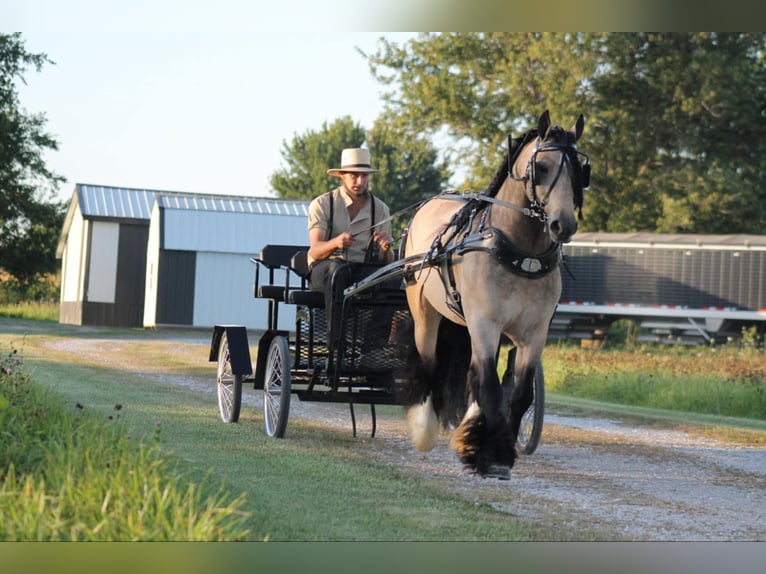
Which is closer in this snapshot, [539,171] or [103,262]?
[539,171]

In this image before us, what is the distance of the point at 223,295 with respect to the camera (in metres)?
30.7

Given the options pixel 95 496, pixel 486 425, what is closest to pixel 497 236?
pixel 486 425

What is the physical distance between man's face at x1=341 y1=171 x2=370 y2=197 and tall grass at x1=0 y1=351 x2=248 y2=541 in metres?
2.88

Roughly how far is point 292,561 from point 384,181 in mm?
46609

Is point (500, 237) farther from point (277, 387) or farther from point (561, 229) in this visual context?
point (277, 387)

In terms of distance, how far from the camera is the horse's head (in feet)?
20.3

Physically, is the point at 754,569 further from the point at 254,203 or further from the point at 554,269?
the point at 254,203

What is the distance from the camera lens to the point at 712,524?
20.6 ft

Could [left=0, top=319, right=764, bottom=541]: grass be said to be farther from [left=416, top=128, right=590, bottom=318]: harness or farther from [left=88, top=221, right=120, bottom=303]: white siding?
[left=88, top=221, right=120, bottom=303]: white siding

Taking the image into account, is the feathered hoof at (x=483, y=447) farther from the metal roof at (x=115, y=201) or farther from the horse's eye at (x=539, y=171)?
the metal roof at (x=115, y=201)

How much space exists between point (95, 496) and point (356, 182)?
13.3ft

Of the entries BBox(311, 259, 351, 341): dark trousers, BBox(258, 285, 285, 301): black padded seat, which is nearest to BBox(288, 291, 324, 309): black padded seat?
BBox(311, 259, 351, 341): dark trousers

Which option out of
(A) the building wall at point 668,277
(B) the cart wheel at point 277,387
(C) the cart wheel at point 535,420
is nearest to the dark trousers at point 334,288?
(B) the cart wheel at point 277,387

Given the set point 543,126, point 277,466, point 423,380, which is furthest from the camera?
point 423,380
